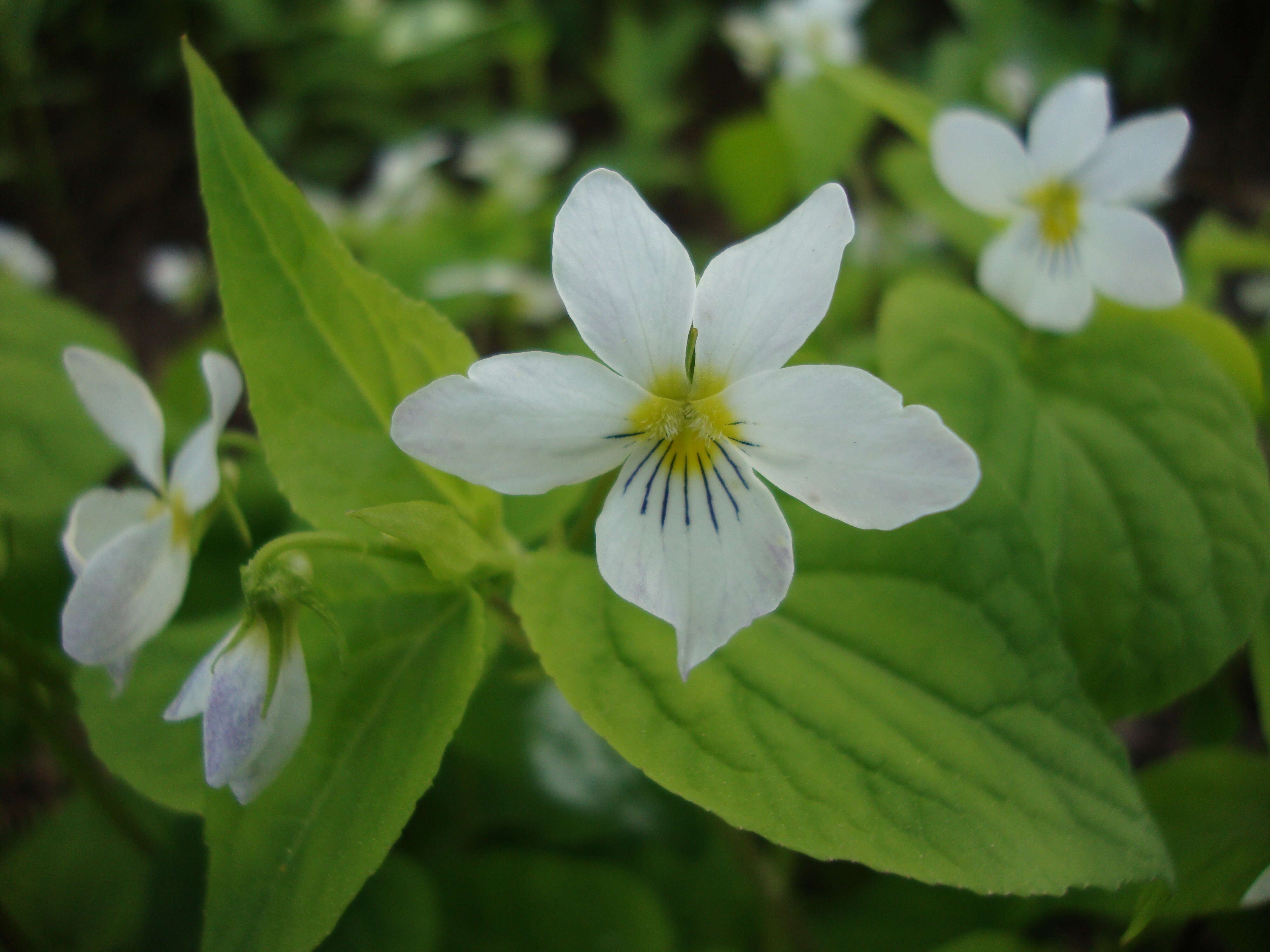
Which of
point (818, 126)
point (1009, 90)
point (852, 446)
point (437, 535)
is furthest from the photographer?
point (1009, 90)

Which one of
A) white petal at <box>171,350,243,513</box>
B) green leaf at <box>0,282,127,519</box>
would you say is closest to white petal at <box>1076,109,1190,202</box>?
white petal at <box>171,350,243,513</box>

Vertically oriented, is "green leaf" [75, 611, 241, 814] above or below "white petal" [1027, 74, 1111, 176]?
below

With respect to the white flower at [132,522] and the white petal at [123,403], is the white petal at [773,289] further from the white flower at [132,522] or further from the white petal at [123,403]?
the white petal at [123,403]

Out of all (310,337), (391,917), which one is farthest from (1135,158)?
(391,917)

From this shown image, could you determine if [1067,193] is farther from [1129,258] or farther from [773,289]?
[773,289]

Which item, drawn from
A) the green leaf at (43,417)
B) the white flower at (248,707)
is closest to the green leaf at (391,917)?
the white flower at (248,707)

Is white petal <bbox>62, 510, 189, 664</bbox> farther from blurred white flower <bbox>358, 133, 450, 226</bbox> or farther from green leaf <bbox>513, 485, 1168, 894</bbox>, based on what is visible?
blurred white flower <bbox>358, 133, 450, 226</bbox>
